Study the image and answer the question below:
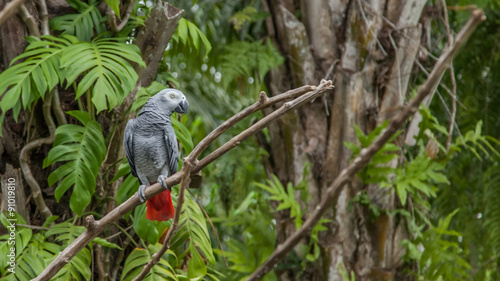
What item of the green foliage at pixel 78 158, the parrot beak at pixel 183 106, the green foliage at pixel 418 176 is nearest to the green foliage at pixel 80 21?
the green foliage at pixel 78 158

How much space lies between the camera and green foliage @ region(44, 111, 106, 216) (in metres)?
Result: 1.30

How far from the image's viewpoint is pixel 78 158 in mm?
1328

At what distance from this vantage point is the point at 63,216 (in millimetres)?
1486

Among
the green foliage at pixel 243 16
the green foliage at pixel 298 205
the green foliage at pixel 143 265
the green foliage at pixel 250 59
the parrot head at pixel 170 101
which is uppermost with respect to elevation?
the parrot head at pixel 170 101

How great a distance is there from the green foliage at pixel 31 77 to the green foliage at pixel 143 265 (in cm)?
51

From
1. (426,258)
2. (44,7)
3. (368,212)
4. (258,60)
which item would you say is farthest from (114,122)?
(426,258)

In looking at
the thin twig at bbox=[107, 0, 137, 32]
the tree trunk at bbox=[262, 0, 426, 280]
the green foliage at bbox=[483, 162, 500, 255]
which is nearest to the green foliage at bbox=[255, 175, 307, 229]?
the tree trunk at bbox=[262, 0, 426, 280]

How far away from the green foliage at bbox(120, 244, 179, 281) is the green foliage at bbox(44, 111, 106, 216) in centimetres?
22

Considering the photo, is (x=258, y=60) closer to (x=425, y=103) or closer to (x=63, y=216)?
(x=425, y=103)

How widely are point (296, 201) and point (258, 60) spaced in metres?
0.57

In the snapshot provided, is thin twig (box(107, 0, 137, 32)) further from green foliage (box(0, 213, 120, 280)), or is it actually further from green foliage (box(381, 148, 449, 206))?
green foliage (box(381, 148, 449, 206))

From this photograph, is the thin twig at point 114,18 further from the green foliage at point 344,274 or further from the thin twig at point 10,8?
the green foliage at point 344,274

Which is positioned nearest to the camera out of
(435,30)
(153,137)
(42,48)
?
(153,137)

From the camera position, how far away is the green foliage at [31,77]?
1273 millimetres
